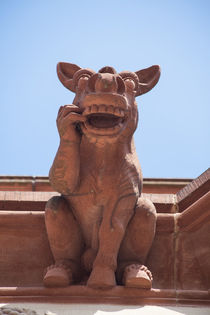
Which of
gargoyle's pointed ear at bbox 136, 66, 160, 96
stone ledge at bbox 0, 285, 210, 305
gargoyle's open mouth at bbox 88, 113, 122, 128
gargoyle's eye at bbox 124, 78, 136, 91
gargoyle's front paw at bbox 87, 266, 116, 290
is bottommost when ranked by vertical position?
stone ledge at bbox 0, 285, 210, 305

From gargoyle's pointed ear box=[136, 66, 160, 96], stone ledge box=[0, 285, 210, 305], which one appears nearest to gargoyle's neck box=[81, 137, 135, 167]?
gargoyle's pointed ear box=[136, 66, 160, 96]

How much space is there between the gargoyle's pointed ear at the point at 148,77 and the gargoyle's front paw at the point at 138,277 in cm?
144

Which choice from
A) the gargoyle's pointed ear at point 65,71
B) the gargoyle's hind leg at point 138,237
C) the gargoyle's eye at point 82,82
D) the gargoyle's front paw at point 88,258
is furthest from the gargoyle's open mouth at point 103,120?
the gargoyle's front paw at point 88,258

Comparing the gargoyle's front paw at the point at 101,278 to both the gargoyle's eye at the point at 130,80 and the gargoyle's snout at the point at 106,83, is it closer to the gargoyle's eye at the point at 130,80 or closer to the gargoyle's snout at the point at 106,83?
the gargoyle's snout at the point at 106,83

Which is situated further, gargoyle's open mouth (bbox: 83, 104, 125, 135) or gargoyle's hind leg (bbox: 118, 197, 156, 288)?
gargoyle's hind leg (bbox: 118, 197, 156, 288)

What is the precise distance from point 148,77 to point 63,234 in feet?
4.87

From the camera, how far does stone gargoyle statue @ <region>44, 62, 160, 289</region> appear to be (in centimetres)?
450

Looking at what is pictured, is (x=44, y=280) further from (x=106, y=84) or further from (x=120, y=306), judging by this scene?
(x=106, y=84)

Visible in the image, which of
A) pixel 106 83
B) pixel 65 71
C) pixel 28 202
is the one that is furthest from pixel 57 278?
pixel 65 71

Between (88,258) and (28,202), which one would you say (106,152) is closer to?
(88,258)

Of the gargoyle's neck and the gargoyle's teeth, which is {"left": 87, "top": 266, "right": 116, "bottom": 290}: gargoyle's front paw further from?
the gargoyle's teeth

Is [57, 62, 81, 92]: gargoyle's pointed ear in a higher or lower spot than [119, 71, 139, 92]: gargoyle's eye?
higher

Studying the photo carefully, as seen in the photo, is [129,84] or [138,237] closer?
[138,237]

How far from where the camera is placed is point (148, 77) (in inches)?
207
